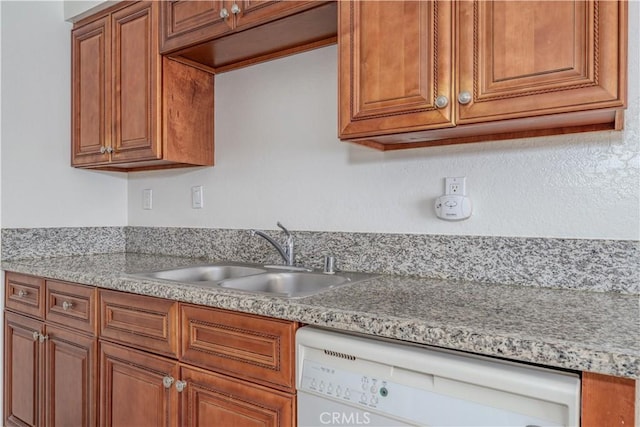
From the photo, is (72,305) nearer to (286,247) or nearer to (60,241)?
(60,241)

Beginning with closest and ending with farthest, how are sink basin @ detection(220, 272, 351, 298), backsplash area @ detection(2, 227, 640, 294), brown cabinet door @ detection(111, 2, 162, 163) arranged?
1. backsplash area @ detection(2, 227, 640, 294)
2. sink basin @ detection(220, 272, 351, 298)
3. brown cabinet door @ detection(111, 2, 162, 163)

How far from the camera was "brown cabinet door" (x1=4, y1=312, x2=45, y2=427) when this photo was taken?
1.87 metres

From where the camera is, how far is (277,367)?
114 centimetres

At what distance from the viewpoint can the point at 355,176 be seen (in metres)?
1.71

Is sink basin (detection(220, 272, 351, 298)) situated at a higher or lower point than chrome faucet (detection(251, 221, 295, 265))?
lower

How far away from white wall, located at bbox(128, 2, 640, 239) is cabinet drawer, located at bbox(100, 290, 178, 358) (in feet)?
2.21

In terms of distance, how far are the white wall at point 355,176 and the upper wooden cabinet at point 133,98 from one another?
5.2 inches

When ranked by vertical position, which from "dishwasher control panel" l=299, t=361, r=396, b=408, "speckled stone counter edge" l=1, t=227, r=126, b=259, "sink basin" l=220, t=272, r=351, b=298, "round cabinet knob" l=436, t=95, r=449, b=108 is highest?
"round cabinet knob" l=436, t=95, r=449, b=108

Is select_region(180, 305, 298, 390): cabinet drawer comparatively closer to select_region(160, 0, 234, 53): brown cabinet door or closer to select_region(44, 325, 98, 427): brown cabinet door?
select_region(44, 325, 98, 427): brown cabinet door

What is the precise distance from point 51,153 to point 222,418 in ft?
5.64

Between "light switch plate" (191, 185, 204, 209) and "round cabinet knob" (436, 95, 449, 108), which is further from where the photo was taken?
"light switch plate" (191, 185, 204, 209)

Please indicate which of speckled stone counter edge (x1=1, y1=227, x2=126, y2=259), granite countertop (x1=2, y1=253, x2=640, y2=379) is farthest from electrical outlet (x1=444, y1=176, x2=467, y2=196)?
speckled stone counter edge (x1=1, y1=227, x2=126, y2=259)

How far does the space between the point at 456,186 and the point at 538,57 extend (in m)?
0.51

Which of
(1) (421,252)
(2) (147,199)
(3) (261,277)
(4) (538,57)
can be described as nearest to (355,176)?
(1) (421,252)
